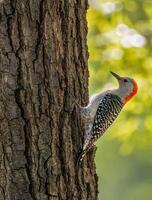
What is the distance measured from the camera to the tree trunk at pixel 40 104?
691 centimetres

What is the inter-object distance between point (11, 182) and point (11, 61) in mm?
881

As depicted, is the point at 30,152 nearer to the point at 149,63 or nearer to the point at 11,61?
the point at 11,61

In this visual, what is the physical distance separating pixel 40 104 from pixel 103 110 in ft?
8.41

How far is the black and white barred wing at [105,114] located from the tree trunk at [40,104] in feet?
2.49

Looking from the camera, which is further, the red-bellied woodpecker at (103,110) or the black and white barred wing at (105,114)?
the black and white barred wing at (105,114)

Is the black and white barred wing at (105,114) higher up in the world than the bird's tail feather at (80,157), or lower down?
higher up

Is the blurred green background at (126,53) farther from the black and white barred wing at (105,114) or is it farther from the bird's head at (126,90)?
the black and white barred wing at (105,114)

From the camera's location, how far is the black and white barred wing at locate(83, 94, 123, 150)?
867cm

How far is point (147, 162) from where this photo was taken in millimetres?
Answer: 41188

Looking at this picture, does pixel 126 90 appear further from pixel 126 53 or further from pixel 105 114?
pixel 126 53

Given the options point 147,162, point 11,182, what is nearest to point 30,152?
point 11,182

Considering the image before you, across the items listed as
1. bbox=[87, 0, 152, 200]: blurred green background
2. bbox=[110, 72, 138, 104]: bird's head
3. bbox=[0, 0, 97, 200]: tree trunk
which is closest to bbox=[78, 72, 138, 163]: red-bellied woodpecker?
bbox=[110, 72, 138, 104]: bird's head

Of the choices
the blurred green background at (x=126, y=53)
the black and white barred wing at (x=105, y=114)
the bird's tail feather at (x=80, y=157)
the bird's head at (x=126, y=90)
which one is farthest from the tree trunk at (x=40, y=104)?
the blurred green background at (x=126, y=53)

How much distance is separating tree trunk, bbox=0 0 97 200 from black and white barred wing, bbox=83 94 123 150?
0.76 meters
